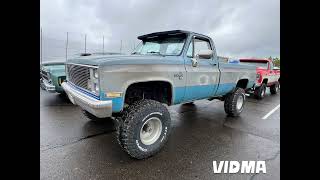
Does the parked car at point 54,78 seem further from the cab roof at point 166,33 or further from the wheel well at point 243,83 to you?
the wheel well at point 243,83

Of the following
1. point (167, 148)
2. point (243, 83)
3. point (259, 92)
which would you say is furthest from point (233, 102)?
point (259, 92)

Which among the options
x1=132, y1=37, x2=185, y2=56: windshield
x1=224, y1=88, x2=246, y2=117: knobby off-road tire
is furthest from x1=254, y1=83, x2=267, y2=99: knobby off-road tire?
x1=132, y1=37, x2=185, y2=56: windshield

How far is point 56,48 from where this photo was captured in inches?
658

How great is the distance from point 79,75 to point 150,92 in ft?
4.34

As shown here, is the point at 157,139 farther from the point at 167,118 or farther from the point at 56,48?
the point at 56,48

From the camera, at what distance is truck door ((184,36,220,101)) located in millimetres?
4449

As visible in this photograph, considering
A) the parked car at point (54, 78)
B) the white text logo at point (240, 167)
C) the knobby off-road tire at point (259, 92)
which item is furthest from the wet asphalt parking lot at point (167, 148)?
the knobby off-road tire at point (259, 92)

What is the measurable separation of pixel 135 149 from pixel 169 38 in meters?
2.55

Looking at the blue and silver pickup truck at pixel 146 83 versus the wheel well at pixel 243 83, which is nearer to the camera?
the blue and silver pickup truck at pixel 146 83

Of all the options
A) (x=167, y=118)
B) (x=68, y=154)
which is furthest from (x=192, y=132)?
(x=68, y=154)

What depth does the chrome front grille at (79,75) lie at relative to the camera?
3607 mm

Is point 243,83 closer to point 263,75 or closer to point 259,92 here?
point 263,75

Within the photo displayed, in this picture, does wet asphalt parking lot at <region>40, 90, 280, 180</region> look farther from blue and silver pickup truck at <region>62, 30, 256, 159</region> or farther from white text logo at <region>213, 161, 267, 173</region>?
blue and silver pickup truck at <region>62, 30, 256, 159</region>
